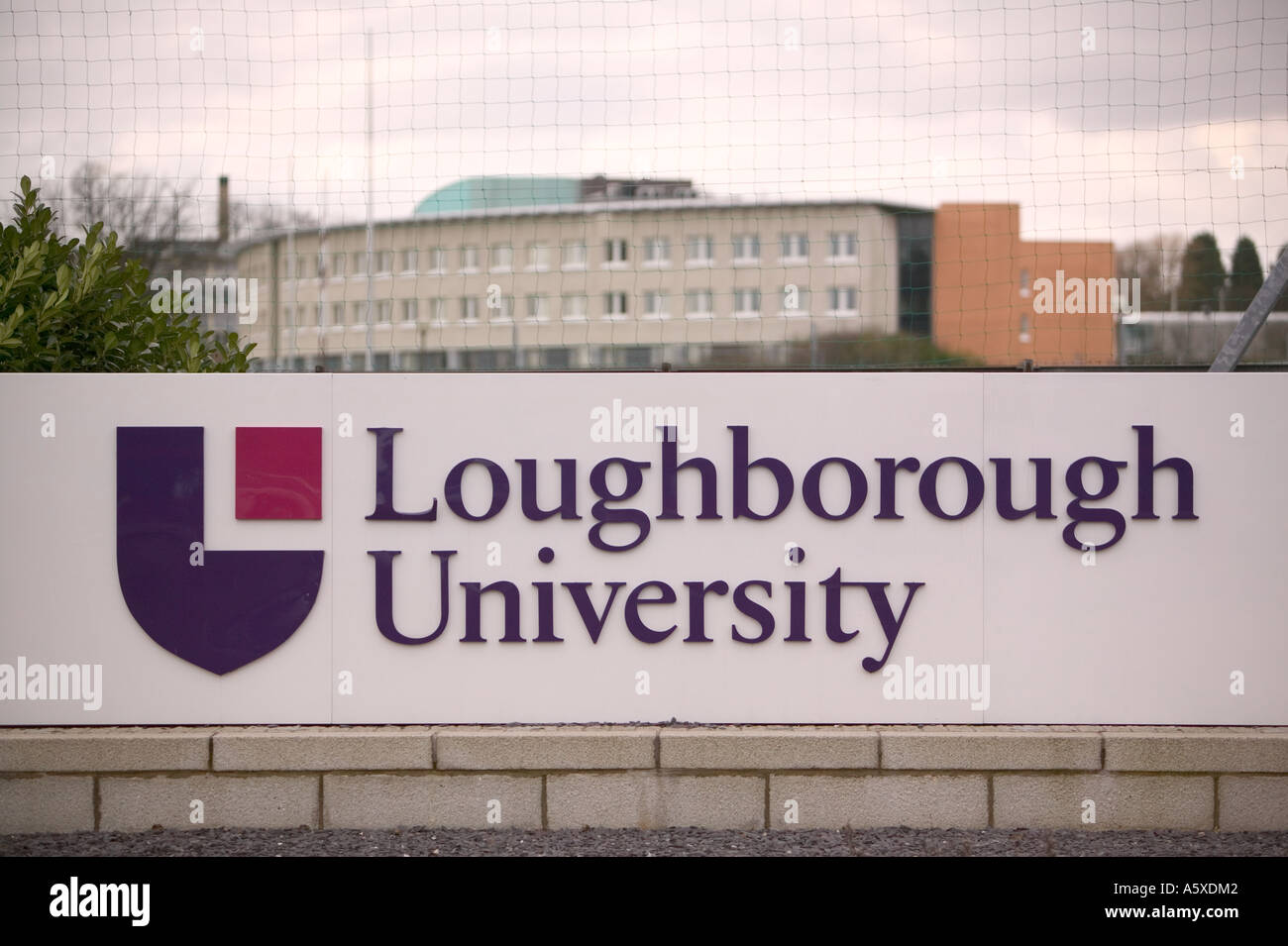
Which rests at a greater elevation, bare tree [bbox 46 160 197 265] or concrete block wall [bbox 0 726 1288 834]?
bare tree [bbox 46 160 197 265]

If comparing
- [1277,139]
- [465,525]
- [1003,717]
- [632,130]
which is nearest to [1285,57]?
[1277,139]

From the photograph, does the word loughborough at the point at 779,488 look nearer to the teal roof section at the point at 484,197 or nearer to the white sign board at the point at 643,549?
the white sign board at the point at 643,549

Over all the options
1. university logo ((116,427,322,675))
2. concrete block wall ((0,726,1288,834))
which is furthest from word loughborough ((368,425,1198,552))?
concrete block wall ((0,726,1288,834))

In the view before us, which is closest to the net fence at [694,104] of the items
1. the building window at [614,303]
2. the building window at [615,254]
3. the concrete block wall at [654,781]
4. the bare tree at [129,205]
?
the bare tree at [129,205]

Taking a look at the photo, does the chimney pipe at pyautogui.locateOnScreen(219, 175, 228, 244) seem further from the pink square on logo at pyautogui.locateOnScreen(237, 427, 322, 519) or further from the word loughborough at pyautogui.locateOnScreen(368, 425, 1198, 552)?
the word loughborough at pyautogui.locateOnScreen(368, 425, 1198, 552)

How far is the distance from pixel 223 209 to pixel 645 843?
6017 mm

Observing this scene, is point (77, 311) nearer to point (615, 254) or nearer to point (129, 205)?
point (129, 205)

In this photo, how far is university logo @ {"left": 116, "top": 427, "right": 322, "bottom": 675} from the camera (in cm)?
494

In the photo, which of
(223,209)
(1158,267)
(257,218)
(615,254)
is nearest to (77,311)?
(223,209)

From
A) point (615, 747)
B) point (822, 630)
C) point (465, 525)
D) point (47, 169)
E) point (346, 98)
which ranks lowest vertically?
point (615, 747)

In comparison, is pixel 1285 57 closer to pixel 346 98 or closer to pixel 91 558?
pixel 346 98

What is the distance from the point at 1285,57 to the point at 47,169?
5802 mm

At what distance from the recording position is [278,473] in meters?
4.96

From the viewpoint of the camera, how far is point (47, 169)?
5.98 meters
